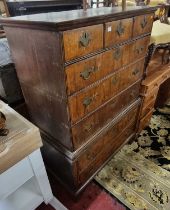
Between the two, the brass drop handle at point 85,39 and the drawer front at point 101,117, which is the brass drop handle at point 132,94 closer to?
the drawer front at point 101,117

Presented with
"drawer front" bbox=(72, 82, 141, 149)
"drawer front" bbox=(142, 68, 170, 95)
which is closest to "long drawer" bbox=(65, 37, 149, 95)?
"drawer front" bbox=(72, 82, 141, 149)

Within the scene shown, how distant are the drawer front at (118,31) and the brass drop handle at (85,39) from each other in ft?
0.49

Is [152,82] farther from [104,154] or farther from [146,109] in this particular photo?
[104,154]

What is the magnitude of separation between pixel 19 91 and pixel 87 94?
591 mm

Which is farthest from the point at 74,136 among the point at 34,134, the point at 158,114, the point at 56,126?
the point at 158,114

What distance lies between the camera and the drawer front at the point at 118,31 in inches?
38.3

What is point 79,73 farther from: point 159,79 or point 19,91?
point 159,79

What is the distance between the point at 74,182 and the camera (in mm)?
1294

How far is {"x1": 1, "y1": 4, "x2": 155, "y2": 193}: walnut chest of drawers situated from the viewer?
821 millimetres

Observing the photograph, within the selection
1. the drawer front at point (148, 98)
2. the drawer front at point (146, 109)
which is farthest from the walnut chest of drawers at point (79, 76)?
the drawer front at point (146, 109)

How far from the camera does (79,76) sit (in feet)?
2.99

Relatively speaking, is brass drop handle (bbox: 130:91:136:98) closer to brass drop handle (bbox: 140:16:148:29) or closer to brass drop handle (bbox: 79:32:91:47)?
brass drop handle (bbox: 140:16:148:29)

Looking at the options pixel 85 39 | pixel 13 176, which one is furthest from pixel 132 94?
pixel 13 176

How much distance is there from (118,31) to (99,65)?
231mm
